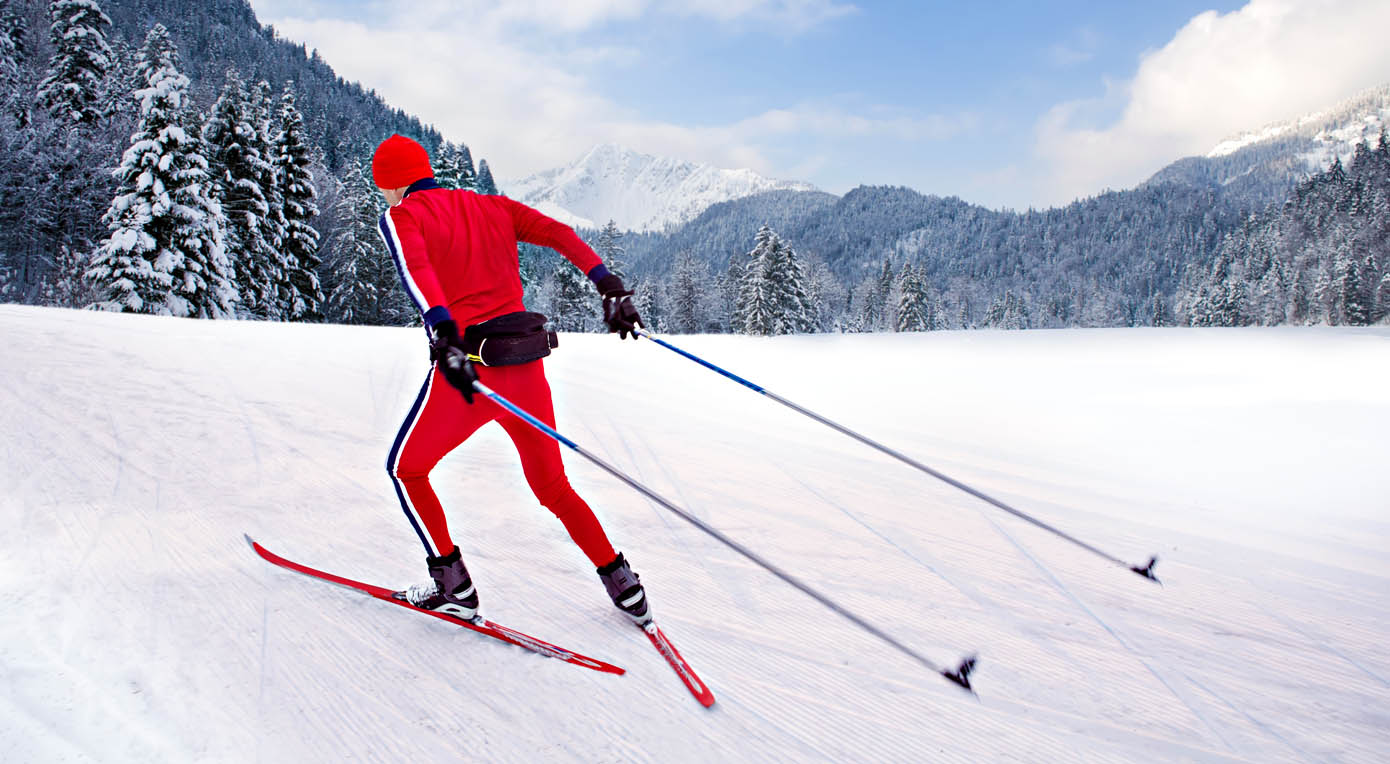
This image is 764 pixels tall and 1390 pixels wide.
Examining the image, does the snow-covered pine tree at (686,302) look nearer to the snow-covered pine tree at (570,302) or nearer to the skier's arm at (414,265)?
the snow-covered pine tree at (570,302)

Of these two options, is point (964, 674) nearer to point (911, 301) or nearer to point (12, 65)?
point (12, 65)

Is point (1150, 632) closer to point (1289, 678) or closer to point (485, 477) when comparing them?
point (1289, 678)

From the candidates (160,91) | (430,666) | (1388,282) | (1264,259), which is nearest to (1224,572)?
(430,666)

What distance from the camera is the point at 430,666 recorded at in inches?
99.5

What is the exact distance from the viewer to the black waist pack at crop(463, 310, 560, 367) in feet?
8.63

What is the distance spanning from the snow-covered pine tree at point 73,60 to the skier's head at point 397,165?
3409 cm

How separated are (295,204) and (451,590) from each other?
31001 millimetres

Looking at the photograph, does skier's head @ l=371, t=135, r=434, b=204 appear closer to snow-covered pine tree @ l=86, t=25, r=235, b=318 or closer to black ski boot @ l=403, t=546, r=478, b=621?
black ski boot @ l=403, t=546, r=478, b=621

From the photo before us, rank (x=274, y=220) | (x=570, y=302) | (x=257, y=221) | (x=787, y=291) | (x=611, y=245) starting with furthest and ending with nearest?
(x=611, y=245) → (x=570, y=302) → (x=787, y=291) → (x=274, y=220) → (x=257, y=221)

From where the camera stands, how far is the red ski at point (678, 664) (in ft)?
7.77

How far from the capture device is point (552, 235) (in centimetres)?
294

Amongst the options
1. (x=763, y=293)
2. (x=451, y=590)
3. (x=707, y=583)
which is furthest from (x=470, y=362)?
(x=763, y=293)

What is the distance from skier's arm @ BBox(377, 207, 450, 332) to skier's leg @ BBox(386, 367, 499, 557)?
354 millimetres

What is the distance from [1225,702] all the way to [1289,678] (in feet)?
1.30
